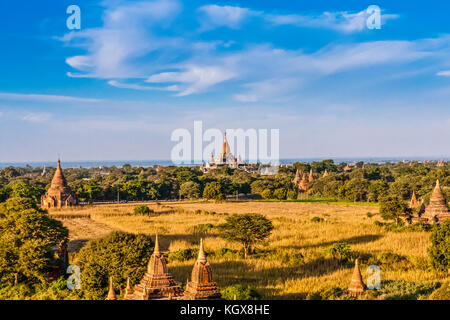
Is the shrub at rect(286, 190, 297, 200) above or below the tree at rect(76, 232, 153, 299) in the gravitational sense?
below

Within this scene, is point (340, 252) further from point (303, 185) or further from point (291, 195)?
point (303, 185)

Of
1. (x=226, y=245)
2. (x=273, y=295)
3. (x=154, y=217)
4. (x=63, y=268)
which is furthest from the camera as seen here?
(x=154, y=217)

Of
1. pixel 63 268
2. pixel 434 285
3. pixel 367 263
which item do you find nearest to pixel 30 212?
pixel 63 268

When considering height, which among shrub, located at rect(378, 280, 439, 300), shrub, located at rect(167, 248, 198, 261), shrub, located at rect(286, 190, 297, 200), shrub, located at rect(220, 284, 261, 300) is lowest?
shrub, located at rect(286, 190, 297, 200)

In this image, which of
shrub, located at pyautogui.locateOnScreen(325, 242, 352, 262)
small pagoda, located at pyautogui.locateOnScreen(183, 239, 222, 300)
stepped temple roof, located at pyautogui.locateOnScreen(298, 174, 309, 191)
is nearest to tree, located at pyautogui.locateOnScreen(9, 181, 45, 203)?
shrub, located at pyautogui.locateOnScreen(325, 242, 352, 262)

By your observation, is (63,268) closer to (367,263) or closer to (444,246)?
(367,263)

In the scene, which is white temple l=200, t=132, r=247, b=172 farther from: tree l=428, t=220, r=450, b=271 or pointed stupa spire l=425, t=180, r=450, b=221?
tree l=428, t=220, r=450, b=271

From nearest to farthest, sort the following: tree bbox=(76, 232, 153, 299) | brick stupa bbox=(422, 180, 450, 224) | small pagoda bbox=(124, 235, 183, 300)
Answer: small pagoda bbox=(124, 235, 183, 300), tree bbox=(76, 232, 153, 299), brick stupa bbox=(422, 180, 450, 224)
